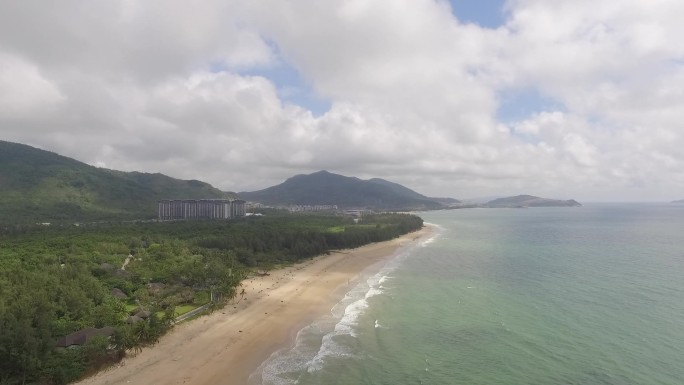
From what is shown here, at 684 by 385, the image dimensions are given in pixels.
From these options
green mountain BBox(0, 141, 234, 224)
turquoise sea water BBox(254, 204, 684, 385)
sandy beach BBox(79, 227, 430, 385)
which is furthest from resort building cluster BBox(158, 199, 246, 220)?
turquoise sea water BBox(254, 204, 684, 385)

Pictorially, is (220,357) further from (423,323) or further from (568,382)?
(568,382)

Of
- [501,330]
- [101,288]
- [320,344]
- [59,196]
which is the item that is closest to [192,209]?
[59,196]

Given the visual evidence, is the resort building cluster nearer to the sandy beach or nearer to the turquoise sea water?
the sandy beach

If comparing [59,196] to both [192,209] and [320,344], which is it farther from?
[320,344]

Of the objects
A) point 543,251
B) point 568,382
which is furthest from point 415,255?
point 568,382

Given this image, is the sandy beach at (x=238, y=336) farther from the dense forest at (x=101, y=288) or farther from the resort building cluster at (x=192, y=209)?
the resort building cluster at (x=192, y=209)

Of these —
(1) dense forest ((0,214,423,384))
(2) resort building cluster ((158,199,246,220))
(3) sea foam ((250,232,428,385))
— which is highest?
(2) resort building cluster ((158,199,246,220))
